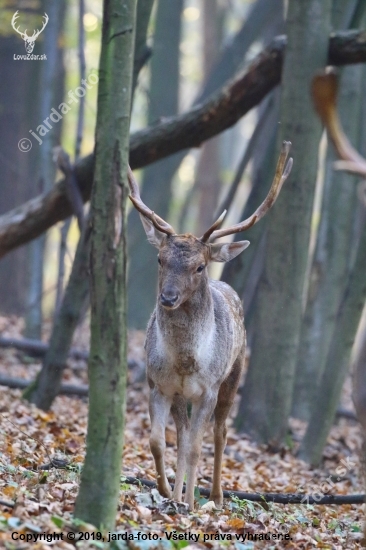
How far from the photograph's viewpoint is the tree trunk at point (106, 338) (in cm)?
532

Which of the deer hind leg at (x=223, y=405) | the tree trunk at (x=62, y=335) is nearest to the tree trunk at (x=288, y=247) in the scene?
the tree trunk at (x=62, y=335)

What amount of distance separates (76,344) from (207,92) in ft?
24.2

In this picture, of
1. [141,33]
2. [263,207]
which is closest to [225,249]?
[263,207]

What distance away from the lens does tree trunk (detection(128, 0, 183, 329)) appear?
72.8 ft

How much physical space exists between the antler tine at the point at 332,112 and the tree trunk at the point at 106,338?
1.43 meters

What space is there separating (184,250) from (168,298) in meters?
0.64

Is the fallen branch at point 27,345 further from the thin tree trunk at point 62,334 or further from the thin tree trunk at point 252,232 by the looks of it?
the thin tree trunk at point 252,232

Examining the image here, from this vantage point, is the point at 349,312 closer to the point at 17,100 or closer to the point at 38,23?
the point at 38,23

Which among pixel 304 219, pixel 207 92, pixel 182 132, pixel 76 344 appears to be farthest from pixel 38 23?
pixel 304 219

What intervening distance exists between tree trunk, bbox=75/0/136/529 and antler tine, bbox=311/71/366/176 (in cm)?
143

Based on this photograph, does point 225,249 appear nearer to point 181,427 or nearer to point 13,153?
point 181,427

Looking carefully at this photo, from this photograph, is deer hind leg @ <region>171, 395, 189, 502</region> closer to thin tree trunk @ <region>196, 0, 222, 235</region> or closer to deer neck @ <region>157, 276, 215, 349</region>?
deer neck @ <region>157, 276, 215, 349</region>

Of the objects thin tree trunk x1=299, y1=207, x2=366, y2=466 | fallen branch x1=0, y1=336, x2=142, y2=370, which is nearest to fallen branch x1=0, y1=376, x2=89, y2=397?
fallen branch x1=0, y1=336, x2=142, y2=370

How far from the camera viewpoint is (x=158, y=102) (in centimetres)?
2245
